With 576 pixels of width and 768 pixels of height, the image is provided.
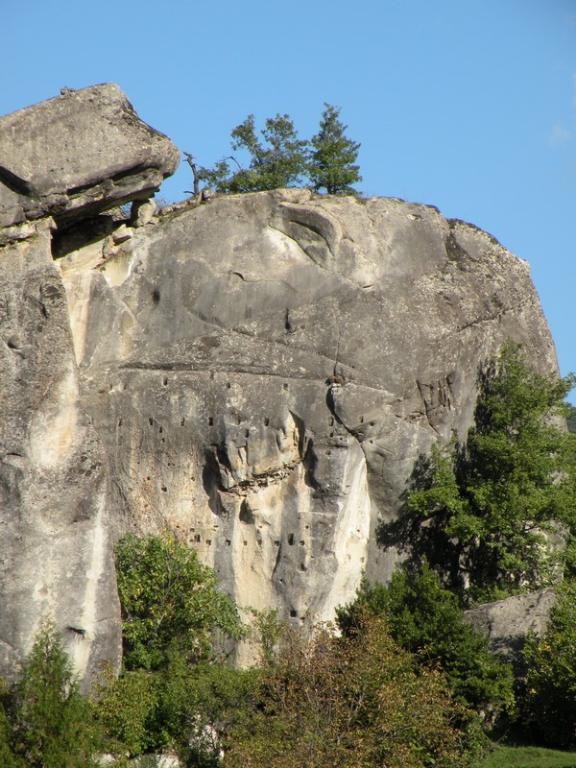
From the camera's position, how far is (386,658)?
3528cm

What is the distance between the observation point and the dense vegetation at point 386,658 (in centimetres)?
3403

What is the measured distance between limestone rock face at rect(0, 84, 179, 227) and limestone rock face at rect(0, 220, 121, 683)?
2.21 m

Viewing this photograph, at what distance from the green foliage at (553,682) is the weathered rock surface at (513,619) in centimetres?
64

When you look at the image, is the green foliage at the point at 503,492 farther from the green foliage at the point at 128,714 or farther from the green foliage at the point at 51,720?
the green foliage at the point at 51,720

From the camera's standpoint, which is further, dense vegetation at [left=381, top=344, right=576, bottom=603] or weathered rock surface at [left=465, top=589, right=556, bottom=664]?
dense vegetation at [left=381, top=344, right=576, bottom=603]

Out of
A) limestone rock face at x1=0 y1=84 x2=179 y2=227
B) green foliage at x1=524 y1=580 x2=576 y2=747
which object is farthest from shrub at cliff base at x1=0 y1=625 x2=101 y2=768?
limestone rock face at x1=0 y1=84 x2=179 y2=227

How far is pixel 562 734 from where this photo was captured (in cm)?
3828

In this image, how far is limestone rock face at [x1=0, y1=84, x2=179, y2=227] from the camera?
41.3 meters

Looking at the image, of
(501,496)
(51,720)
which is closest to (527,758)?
(501,496)

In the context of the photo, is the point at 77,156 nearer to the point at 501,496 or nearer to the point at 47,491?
the point at 47,491

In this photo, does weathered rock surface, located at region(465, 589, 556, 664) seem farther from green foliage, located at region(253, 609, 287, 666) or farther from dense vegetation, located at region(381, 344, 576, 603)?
green foliage, located at region(253, 609, 287, 666)

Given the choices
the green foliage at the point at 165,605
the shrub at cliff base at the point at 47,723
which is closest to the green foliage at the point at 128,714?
the shrub at cliff base at the point at 47,723

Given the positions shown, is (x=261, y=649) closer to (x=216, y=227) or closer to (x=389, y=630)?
(x=389, y=630)

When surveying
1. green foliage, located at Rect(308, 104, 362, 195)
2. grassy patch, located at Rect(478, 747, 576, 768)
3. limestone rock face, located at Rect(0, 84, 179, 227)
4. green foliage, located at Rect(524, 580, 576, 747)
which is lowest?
grassy patch, located at Rect(478, 747, 576, 768)
